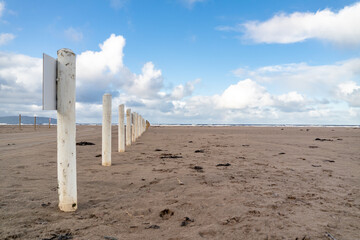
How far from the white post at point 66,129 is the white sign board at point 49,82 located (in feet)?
0.25

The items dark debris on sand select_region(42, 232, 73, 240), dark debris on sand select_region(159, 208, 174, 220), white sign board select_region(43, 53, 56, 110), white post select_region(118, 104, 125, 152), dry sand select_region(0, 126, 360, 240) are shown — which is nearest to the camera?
dark debris on sand select_region(42, 232, 73, 240)

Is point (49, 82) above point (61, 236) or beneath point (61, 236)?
above

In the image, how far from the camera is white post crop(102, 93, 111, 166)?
22.1 ft

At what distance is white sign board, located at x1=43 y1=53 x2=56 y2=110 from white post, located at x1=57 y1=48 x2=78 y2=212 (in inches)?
3.1

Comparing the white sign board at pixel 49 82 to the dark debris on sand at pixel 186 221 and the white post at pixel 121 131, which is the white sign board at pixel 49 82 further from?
the white post at pixel 121 131

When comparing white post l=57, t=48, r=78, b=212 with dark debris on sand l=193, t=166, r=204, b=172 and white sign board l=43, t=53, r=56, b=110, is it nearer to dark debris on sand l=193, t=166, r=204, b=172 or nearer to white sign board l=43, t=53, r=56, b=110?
white sign board l=43, t=53, r=56, b=110

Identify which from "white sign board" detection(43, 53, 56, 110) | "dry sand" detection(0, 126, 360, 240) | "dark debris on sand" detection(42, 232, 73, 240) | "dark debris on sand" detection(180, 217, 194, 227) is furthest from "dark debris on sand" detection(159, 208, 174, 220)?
"white sign board" detection(43, 53, 56, 110)

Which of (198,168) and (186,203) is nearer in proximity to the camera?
(186,203)

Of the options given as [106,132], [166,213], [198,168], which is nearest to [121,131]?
[106,132]

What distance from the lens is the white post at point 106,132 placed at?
675 cm

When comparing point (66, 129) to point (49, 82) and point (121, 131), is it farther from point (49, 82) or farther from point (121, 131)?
point (121, 131)

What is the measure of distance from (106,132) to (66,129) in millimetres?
3609

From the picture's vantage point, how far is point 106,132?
271 inches

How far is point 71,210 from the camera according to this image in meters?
3.38
